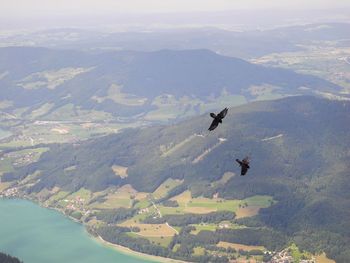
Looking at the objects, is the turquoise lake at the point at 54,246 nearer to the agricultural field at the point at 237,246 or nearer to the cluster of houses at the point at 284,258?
the agricultural field at the point at 237,246

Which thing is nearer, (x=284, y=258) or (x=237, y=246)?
(x=284, y=258)

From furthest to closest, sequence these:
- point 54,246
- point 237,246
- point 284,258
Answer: point 54,246, point 237,246, point 284,258

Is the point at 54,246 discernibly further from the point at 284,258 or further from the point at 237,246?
the point at 284,258

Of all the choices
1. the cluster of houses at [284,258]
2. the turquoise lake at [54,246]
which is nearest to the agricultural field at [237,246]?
the cluster of houses at [284,258]

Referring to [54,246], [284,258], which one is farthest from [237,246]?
[54,246]

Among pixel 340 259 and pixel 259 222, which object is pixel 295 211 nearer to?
pixel 259 222

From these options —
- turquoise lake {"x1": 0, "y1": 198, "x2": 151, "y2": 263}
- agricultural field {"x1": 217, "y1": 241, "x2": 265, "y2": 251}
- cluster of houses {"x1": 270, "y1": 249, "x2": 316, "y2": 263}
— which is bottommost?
turquoise lake {"x1": 0, "y1": 198, "x2": 151, "y2": 263}

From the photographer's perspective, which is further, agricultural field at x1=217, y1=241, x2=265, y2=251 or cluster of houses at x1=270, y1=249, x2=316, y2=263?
agricultural field at x1=217, y1=241, x2=265, y2=251

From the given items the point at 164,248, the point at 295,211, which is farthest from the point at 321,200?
the point at 164,248

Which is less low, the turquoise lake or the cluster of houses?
the cluster of houses

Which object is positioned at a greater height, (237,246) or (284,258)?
(284,258)

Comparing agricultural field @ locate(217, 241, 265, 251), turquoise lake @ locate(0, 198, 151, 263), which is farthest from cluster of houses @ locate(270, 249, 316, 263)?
turquoise lake @ locate(0, 198, 151, 263)

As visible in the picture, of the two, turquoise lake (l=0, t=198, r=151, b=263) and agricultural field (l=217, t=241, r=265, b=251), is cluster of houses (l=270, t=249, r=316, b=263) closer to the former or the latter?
agricultural field (l=217, t=241, r=265, b=251)
